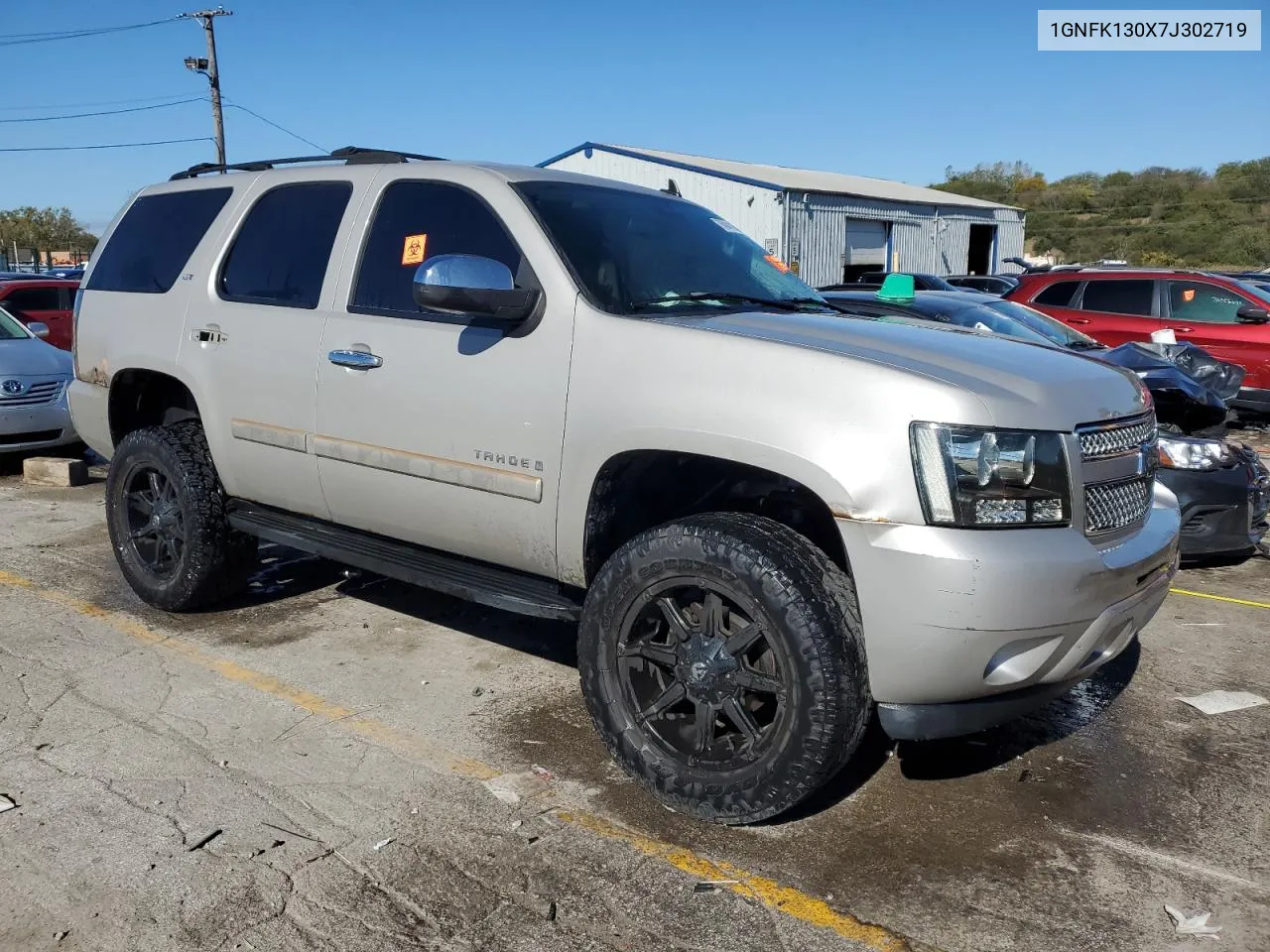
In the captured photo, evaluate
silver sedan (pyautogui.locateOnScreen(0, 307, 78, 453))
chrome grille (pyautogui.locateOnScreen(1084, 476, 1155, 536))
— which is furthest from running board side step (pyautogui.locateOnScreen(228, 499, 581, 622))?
silver sedan (pyautogui.locateOnScreen(0, 307, 78, 453))

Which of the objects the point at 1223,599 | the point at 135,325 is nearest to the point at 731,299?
the point at 135,325

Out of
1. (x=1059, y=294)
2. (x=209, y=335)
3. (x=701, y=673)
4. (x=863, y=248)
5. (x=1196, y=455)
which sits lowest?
(x=701, y=673)

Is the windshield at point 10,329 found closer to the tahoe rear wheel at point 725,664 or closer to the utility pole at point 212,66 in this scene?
the tahoe rear wheel at point 725,664

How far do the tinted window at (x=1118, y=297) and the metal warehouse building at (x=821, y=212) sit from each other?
46.4 feet

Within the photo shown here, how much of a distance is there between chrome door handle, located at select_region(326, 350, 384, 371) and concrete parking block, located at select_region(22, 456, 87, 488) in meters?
5.88

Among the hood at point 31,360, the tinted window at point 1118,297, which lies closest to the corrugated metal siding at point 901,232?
the tinted window at point 1118,297

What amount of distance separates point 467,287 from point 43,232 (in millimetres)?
82984

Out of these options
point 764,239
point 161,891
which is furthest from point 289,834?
point 764,239

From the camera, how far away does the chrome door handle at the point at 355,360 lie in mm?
4031

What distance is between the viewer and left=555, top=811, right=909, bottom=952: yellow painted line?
2.74 m

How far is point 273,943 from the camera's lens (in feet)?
8.80

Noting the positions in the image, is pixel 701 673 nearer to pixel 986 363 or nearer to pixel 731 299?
pixel 986 363

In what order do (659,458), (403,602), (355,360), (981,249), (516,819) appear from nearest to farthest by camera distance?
(516,819) < (659,458) < (355,360) < (403,602) < (981,249)

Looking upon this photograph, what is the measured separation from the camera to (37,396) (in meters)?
9.56
